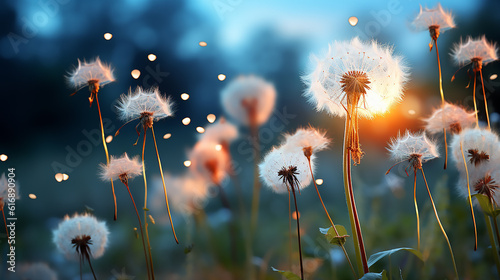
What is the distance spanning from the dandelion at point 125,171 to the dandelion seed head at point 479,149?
0.91 meters

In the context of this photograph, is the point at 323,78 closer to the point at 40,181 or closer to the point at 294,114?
the point at 294,114

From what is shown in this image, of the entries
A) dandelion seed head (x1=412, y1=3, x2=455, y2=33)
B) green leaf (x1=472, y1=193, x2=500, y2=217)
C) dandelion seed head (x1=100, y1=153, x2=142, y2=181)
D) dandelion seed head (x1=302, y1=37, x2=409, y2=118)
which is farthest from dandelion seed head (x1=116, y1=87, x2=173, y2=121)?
green leaf (x1=472, y1=193, x2=500, y2=217)

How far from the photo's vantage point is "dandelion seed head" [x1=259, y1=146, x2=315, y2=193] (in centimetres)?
103

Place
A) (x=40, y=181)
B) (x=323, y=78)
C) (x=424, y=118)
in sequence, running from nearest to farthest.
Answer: (x=323, y=78), (x=40, y=181), (x=424, y=118)

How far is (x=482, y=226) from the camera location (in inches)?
50.0

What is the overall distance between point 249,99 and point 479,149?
65 cm

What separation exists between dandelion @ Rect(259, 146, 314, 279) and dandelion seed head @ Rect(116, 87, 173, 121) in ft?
1.01

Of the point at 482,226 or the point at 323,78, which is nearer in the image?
the point at 323,78

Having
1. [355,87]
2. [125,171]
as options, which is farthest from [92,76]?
[355,87]

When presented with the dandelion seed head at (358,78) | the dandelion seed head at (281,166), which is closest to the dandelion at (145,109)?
the dandelion seed head at (281,166)

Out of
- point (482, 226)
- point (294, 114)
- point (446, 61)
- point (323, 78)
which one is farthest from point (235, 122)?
point (482, 226)

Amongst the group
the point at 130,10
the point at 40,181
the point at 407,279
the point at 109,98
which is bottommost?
the point at 407,279

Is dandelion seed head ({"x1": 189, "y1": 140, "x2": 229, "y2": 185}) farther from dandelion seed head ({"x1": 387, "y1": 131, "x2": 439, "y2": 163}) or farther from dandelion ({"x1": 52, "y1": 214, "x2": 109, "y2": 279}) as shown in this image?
dandelion seed head ({"x1": 387, "y1": 131, "x2": 439, "y2": 163})

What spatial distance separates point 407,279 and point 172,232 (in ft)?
2.35
